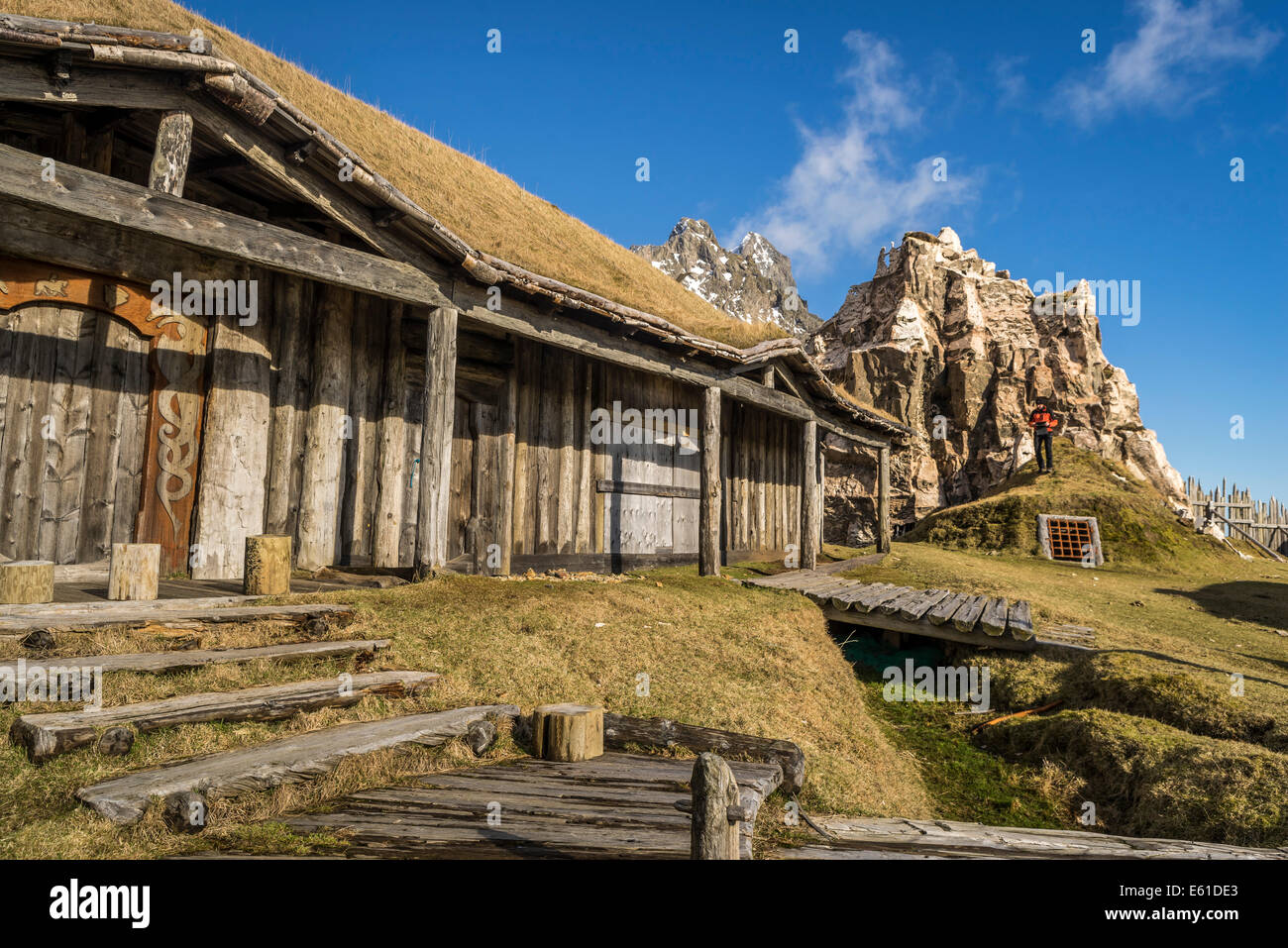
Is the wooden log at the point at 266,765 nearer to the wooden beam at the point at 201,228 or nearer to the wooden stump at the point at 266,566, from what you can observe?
the wooden stump at the point at 266,566

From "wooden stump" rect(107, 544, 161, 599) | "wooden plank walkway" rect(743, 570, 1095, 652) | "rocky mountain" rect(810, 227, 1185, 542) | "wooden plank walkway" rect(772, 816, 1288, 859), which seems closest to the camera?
"wooden plank walkway" rect(772, 816, 1288, 859)

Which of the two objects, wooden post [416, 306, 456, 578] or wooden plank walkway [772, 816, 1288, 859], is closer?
wooden plank walkway [772, 816, 1288, 859]

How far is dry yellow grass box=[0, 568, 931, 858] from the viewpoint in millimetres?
3012

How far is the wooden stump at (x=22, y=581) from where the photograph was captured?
4.54 meters

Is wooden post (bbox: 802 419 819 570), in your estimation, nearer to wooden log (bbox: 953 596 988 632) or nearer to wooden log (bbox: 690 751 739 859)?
wooden log (bbox: 953 596 988 632)

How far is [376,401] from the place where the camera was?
851cm

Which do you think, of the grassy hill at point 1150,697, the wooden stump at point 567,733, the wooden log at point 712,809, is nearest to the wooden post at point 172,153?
the wooden stump at point 567,733

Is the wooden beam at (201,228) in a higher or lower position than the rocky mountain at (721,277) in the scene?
lower

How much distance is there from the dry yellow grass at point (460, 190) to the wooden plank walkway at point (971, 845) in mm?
7762

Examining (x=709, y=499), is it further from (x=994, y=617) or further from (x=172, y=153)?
(x=172, y=153)

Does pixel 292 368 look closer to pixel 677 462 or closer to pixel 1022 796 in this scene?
pixel 677 462

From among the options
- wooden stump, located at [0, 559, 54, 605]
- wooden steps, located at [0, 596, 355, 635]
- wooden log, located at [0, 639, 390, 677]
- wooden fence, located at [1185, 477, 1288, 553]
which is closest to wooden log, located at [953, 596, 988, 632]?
wooden log, located at [0, 639, 390, 677]

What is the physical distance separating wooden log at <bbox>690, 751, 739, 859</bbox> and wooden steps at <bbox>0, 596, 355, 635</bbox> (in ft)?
13.5
